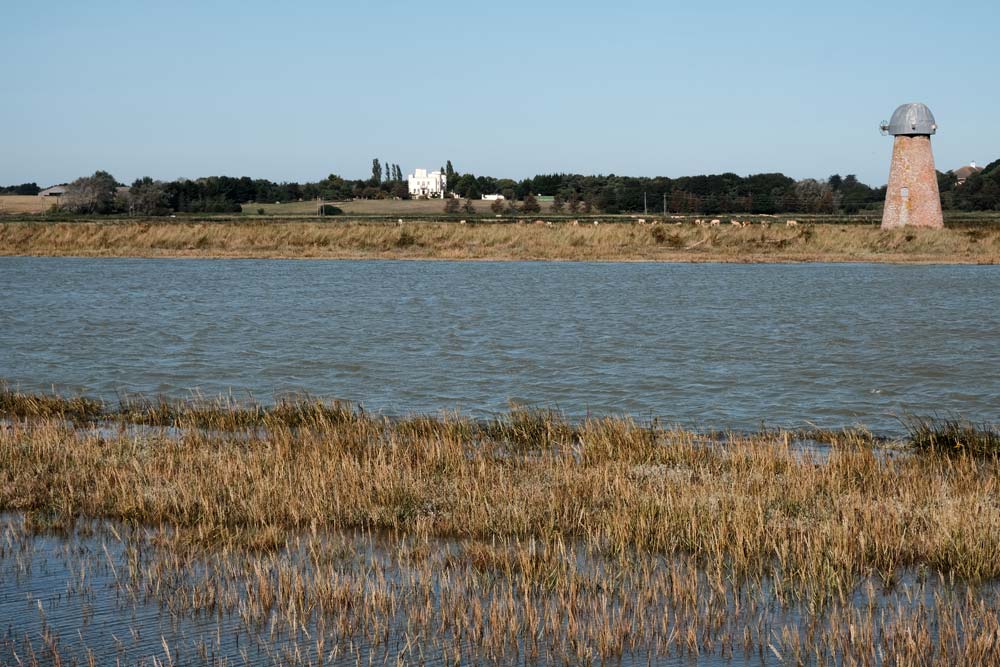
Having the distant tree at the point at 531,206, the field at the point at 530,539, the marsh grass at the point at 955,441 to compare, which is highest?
the distant tree at the point at 531,206

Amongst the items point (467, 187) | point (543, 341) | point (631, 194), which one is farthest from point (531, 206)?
point (543, 341)

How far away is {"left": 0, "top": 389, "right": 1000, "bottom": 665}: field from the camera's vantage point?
6.44 m

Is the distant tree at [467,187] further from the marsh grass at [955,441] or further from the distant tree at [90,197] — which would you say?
the marsh grass at [955,441]

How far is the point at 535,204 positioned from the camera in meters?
112

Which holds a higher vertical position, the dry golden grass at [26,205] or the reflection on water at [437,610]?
the dry golden grass at [26,205]

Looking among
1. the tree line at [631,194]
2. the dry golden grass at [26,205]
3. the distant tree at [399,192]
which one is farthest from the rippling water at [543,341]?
the distant tree at [399,192]

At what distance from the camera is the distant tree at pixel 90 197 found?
112312 millimetres

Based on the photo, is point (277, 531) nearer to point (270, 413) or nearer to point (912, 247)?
point (270, 413)

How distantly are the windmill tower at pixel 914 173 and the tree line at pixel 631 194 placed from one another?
3771 centimetres

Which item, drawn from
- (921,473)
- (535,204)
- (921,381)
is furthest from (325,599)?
(535,204)

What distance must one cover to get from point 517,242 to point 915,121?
2204 centimetres

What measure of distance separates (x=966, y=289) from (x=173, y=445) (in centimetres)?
3041

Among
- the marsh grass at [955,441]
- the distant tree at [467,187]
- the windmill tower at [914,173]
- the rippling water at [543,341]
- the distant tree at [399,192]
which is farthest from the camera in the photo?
the distant tree at [399,192]

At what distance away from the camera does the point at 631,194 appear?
11312 cm
